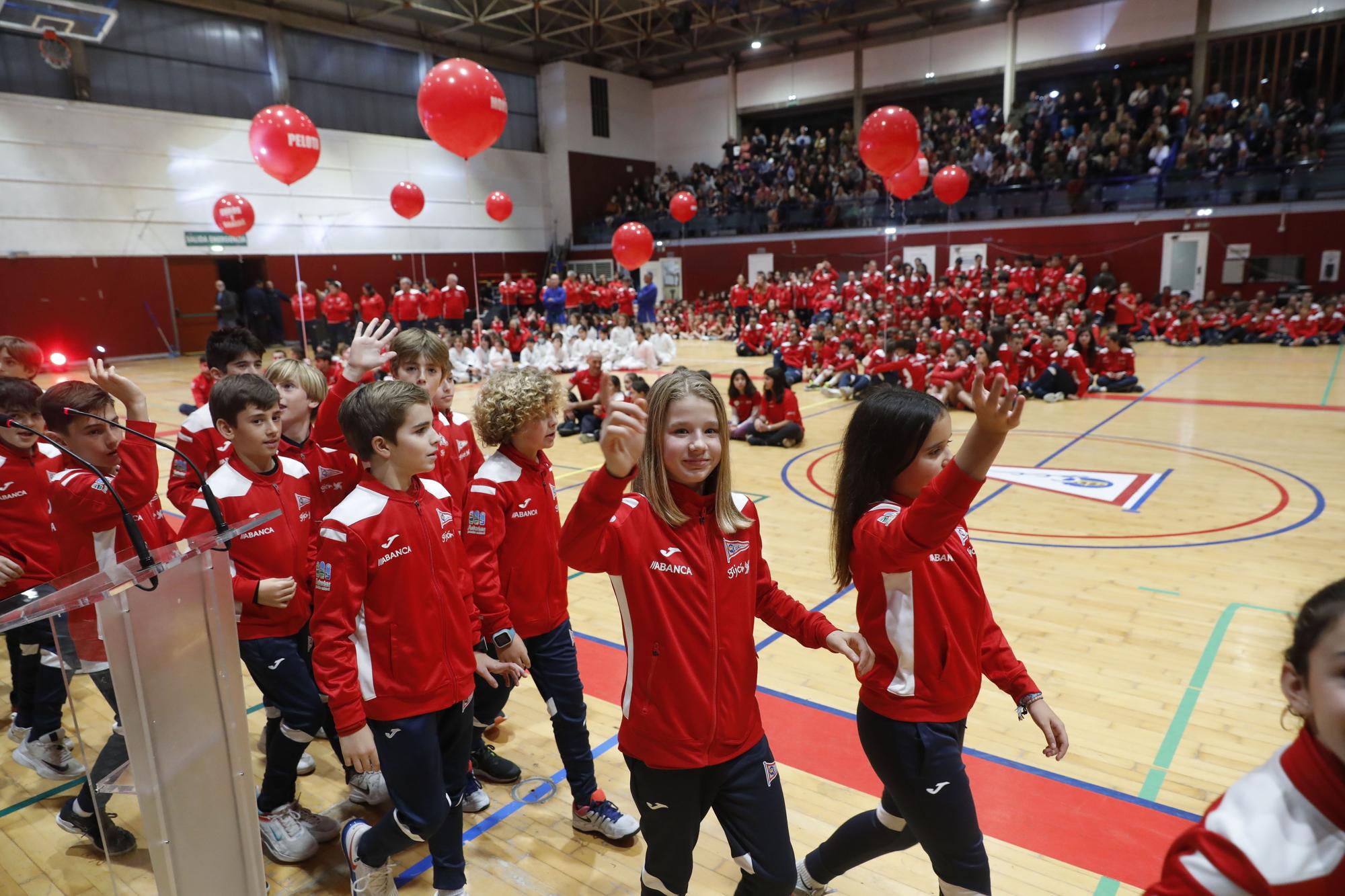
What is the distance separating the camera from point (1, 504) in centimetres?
323

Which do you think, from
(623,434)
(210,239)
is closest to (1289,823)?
Answer: (623,434)

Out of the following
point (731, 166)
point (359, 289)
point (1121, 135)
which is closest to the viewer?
point (1121, 135)

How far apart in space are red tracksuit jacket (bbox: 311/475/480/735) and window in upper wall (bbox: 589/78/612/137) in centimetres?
2864

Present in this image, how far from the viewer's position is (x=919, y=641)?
77.7 inches

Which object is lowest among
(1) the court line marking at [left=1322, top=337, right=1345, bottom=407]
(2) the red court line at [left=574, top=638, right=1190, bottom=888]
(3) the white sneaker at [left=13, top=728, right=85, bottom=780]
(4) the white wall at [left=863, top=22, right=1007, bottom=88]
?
(2) the red court line at [left=574, top=638, right=1190, bottom=888]

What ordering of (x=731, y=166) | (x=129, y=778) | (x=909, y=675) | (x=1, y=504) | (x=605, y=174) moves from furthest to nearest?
(x=605, y=174), (x=731, y=166), (x=1, y=504), (x=909, y=675), (x=129, y=778)

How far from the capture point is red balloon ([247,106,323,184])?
966cm

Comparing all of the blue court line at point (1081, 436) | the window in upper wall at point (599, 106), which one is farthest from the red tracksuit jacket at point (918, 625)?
the window in upper wall at point (599, 106)

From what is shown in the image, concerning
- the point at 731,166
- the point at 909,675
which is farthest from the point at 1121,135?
the point at 909,675

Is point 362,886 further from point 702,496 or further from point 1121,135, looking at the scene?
point 1121,135

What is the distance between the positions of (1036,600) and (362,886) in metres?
3.90

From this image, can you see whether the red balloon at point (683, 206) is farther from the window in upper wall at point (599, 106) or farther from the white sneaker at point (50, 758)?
the white sneaker at point (50, 758)

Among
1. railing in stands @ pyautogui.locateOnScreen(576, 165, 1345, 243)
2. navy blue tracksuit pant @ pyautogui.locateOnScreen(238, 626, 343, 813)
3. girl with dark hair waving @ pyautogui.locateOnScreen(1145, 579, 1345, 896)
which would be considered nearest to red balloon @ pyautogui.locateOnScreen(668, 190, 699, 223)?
railing in stands @ pyautogui.locateOnScreen(576, 165, 1345, 243)

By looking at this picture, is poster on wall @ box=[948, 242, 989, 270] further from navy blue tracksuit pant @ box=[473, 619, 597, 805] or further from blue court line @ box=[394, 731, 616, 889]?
navy blue tracksuit pant @ box=[473, 619, 597, 805]
